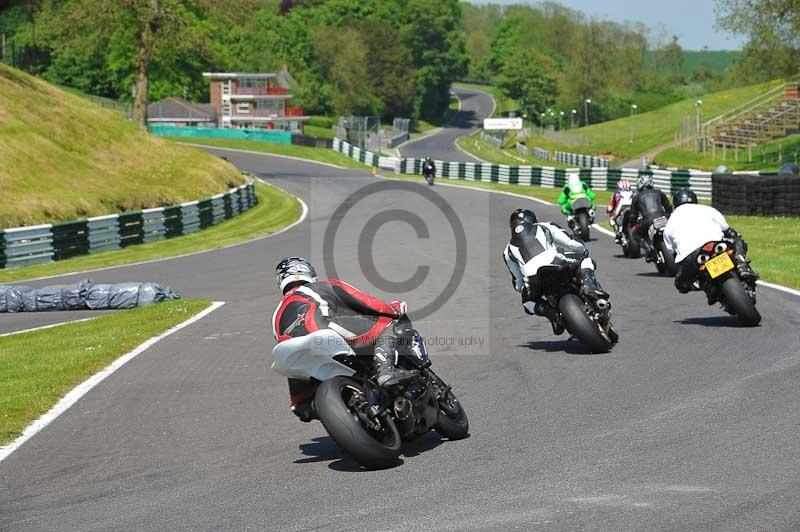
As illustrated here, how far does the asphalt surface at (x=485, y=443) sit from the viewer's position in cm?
647

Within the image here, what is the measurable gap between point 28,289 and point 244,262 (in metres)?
6.94

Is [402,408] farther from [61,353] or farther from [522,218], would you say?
[61,353]

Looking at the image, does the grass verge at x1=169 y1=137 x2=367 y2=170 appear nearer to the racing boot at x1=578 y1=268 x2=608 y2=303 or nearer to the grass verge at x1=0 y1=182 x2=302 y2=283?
the grass verge at x1=0 y1=182 x2=302 y2=283

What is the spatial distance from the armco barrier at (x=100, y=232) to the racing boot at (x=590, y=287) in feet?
63.1

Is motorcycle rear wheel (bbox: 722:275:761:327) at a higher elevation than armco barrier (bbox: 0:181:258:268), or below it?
higher

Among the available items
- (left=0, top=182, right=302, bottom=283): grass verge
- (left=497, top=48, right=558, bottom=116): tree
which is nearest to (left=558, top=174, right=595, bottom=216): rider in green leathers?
(left=0, top=182, right=302, bottom=283): grass verge

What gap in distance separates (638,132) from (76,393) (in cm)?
10274

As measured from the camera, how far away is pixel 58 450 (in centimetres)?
894

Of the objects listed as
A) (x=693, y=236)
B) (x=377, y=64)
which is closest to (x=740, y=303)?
(x=693, y=236)

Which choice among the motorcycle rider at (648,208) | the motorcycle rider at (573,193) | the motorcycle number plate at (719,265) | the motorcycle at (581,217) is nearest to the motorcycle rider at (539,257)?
the motorcycle number plate at (719,265)

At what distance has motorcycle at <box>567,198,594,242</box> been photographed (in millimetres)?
25688

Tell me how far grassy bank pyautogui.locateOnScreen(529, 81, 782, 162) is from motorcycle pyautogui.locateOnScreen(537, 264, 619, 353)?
82743 mm

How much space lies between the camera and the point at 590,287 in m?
12.2

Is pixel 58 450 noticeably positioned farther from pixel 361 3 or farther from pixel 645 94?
pixel 361 3
